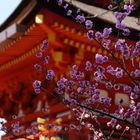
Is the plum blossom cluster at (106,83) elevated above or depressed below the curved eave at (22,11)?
below

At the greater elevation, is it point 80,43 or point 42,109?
point 80,43

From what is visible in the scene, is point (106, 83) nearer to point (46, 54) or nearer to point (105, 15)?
point (46, 54)

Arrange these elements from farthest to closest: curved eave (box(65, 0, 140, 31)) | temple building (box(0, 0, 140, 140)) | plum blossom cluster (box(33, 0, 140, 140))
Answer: curved eave (box(65, 0, 140, 31)) → temple building (box(0, 0, 140, 140)) → plum blossom cluster (box(33, 0, 140, 140))

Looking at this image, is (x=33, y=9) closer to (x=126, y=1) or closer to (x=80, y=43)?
(x=80, y=43)

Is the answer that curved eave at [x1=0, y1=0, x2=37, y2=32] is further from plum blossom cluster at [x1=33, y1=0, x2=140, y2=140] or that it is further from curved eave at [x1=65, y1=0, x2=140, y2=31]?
curved eave at [x1=65, y1=0, x2=140, y2=31]

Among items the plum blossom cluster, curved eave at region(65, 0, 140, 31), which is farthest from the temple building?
the plum blossom cluster

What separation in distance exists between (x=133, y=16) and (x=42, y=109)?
→ 8.28 feet

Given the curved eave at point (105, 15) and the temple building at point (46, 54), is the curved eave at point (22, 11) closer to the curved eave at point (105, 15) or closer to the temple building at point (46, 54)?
the temple building at point (46, 54)

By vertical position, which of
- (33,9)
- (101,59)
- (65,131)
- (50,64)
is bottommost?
(65,131)

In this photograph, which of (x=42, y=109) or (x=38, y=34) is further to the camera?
(x=42, y=109)

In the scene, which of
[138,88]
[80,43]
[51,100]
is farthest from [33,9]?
[138,88]

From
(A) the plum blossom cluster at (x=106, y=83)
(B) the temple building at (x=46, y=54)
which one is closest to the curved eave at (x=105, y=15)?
(B) the temple building at (x=46, y=54)

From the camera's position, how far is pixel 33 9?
24.6 ft

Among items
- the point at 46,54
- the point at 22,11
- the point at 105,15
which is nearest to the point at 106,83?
the point at 46,54
